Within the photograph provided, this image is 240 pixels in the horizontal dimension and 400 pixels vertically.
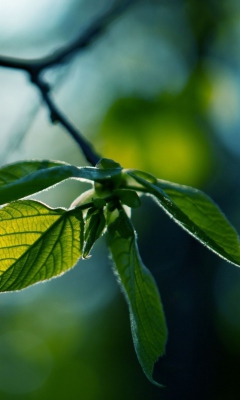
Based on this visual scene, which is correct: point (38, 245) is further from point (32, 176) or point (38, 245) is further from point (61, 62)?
point (61, 62)

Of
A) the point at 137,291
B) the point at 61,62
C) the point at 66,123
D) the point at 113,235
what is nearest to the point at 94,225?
the point at 113,235

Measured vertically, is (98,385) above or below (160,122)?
below

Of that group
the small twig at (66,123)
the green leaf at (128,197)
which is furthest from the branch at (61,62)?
the green leaf at (128,197)

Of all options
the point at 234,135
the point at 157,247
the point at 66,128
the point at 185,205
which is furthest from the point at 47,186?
the point at 157,247

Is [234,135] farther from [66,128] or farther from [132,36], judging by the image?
[66,128]

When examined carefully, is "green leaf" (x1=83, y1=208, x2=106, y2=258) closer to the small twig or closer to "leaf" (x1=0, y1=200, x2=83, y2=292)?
"leaf" (x1=0, y1=200, x2=83, y2=292)

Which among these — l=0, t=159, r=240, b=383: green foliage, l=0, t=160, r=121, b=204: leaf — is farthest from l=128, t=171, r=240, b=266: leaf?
l=0, t=160, r=121, b=204: leaf
